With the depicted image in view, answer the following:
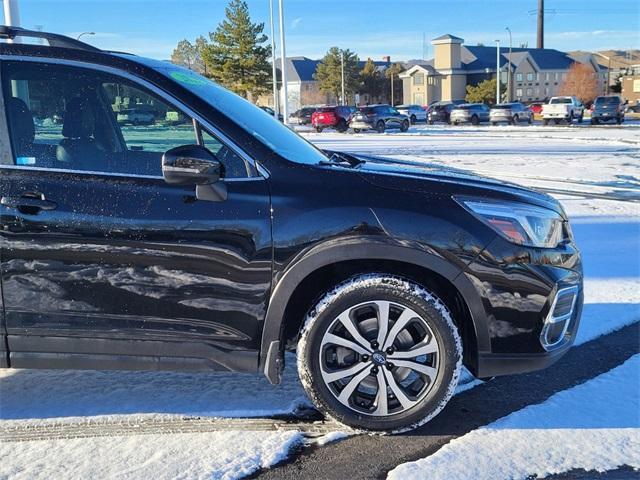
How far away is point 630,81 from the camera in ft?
273

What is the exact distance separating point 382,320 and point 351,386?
38 cm

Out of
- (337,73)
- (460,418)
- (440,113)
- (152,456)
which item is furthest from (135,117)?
(337,73)

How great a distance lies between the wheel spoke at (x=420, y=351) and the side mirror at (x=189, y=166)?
1282mm

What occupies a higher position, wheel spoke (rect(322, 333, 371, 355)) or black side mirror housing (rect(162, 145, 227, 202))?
black side mirror housing (rect(162, 145, 227, 202))

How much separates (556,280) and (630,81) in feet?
300

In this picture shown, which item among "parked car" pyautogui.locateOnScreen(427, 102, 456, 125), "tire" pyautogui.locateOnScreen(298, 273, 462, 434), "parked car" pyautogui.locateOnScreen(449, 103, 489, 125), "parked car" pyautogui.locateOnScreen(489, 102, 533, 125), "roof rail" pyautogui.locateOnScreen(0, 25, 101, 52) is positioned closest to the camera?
"tire" pyautogui.locateOnScreen(298, 273, 462, 434)

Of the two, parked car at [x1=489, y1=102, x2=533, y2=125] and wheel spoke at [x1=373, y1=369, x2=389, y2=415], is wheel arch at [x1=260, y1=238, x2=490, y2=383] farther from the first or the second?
parked car at [x1=489, y1=102, x2=533, y2=125]

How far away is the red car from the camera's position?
128ft

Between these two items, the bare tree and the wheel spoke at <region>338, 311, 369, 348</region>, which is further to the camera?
the bare tree

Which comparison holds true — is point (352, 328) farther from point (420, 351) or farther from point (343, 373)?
point (420, 351)

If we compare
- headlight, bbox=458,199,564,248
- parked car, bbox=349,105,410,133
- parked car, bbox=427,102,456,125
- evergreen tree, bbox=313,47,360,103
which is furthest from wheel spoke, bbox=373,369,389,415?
evergreen tree, bbox=313,47,360,103

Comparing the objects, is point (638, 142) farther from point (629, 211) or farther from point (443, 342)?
point (443, 342)

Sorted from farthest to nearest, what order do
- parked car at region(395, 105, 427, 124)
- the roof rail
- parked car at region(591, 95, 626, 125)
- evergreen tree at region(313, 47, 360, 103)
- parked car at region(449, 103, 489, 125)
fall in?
evergreen tree at region(313, 47, 360, 103) → parked car at region(395, 105, 427, 124) → parked car at region(449, 103, 489, 125) → parked car at region(591, 95, 626, 125) → the roof rail

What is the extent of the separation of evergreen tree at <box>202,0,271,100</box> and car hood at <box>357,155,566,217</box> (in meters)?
48.8
